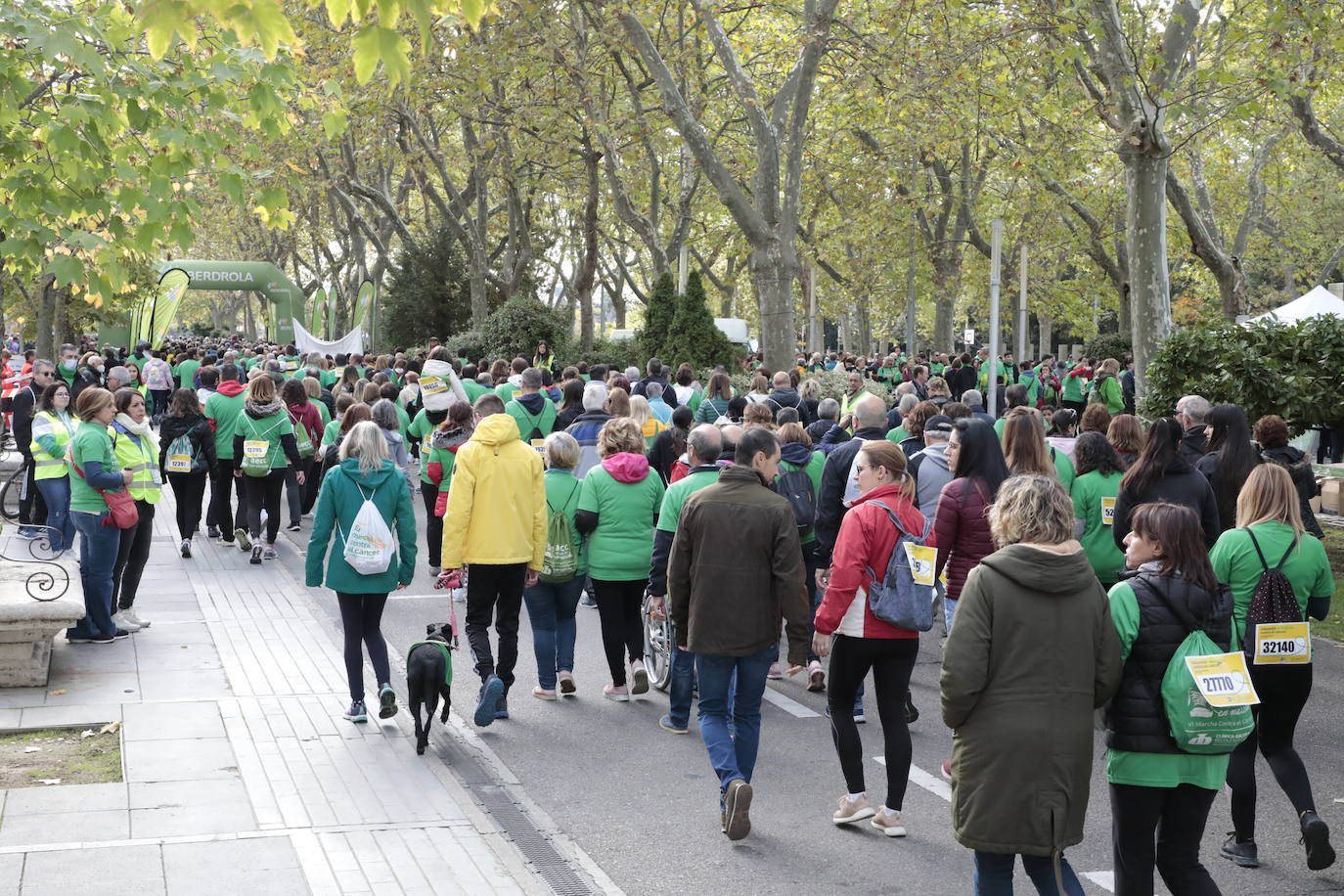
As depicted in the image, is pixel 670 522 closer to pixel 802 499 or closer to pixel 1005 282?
pixel 802 499

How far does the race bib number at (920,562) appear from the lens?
20.9ft

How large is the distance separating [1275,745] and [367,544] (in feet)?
15.5

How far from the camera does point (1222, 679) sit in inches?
182

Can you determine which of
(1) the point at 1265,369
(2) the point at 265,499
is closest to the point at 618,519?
(2) the point at 265,499

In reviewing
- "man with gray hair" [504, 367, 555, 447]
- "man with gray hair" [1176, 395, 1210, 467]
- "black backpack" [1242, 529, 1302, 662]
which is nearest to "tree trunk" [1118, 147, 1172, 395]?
"man with gray hair" [1176, 395, 1210, 467]

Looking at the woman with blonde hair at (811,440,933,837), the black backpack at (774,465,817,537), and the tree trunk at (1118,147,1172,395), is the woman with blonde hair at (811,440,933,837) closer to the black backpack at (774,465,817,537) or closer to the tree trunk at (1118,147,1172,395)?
the black backpack at (774,465,817,537)

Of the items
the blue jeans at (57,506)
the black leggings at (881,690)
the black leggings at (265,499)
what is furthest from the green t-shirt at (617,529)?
the black leggings at (265,499)

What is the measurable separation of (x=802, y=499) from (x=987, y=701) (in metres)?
4.88

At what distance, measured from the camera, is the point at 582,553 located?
28.7 ft

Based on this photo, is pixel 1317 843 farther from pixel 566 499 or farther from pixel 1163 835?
pixel 566 499

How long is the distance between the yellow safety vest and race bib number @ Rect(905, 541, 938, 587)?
6.17 m

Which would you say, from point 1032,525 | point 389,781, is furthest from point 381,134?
point 1032,525

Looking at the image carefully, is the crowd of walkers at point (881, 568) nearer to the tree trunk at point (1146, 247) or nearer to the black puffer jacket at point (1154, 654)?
the black puffer jacket at point (1154, 654)

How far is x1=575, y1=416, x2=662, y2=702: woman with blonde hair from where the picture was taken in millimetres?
8617
